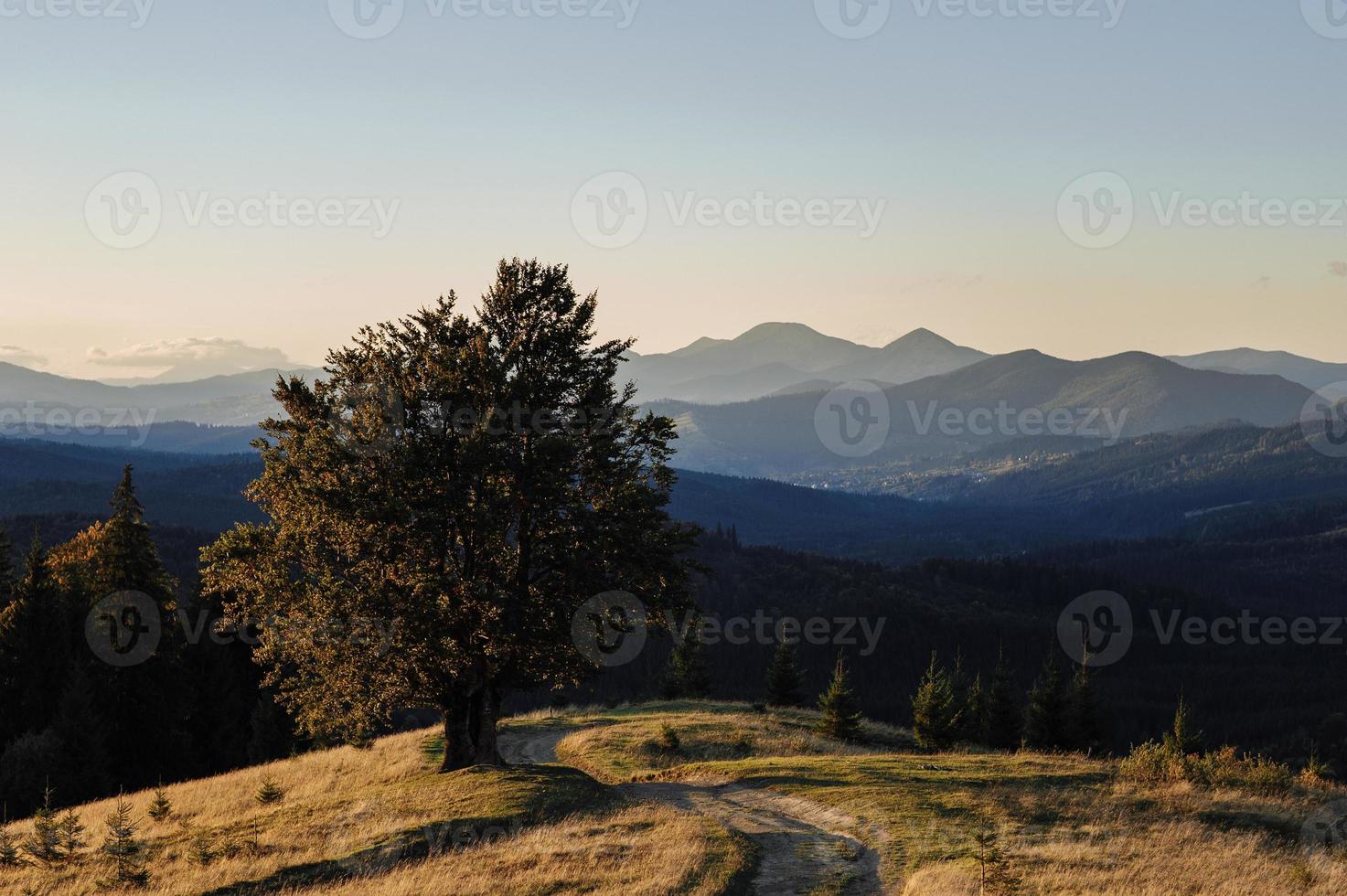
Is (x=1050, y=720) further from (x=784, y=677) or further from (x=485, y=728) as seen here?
(x=485, y=728)

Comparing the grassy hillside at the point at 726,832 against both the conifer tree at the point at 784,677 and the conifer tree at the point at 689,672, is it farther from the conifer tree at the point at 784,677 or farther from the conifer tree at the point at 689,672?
the conifer tree at the point at 689,672

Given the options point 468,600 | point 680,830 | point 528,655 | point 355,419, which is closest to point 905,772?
point 680,830

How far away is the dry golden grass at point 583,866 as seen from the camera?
771 inches

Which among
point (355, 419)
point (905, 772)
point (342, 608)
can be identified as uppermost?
point (355, 419)

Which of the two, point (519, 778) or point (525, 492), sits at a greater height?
point (525, 492)

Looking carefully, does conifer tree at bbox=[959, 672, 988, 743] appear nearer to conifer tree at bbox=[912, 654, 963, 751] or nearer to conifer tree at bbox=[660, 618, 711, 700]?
conifer tree at bbox=[912, 654, 963, 751]

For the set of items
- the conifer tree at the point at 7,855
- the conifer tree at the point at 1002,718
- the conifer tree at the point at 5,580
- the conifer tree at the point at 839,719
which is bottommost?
the conifer tree at the point at 1002,718

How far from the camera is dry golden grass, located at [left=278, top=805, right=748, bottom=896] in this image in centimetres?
1959

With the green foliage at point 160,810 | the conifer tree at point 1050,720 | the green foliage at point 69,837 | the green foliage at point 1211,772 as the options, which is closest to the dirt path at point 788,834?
the green foliage at point 1211,772

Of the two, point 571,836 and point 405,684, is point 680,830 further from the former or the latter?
point 405,684

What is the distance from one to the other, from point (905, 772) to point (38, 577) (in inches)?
1933

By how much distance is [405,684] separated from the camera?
98.7 feet

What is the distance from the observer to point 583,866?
21.0m

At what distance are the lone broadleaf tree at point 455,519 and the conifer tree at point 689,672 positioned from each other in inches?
1708
